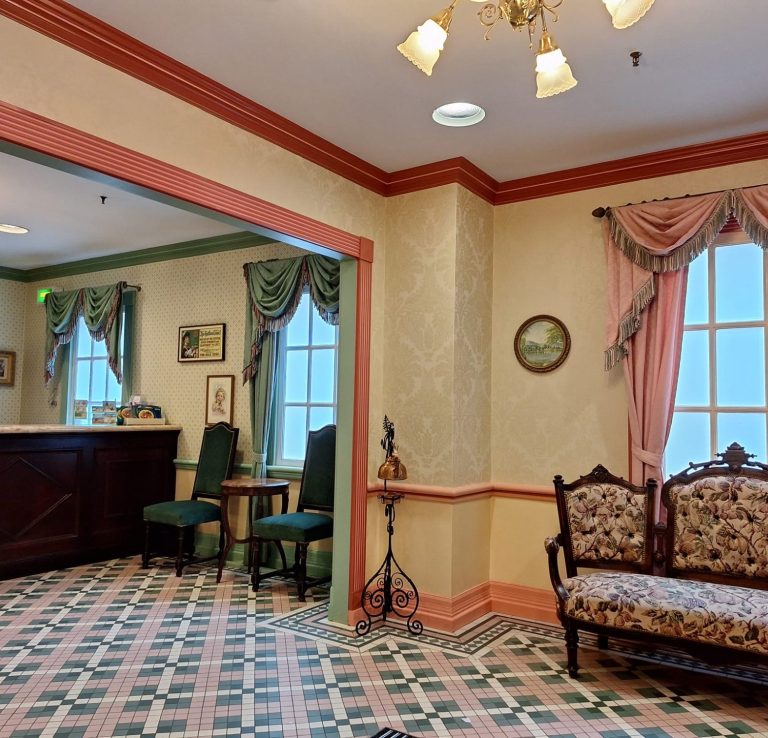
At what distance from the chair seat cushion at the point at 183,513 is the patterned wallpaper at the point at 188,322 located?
0.50 metres

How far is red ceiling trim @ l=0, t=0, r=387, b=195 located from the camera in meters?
2.51

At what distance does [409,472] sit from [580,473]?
3.50ft

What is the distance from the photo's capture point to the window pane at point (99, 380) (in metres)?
6.85

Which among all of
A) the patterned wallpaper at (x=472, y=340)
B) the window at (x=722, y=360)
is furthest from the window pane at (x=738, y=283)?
the patterned wallpaper at (x=472, y=340)

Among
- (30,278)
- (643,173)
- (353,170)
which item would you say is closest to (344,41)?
(353,170)

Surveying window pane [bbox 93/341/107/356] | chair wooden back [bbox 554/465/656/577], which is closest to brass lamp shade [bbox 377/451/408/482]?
chair wooden back [bbox 554/465/656/577]

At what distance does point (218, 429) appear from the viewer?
223 inches

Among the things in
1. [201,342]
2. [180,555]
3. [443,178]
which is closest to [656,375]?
[443,178]

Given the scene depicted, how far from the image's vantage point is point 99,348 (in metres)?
6.96

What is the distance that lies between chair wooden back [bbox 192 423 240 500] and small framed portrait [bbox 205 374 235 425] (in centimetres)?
13

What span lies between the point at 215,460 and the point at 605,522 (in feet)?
10.6

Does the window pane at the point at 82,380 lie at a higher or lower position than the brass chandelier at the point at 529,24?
lower

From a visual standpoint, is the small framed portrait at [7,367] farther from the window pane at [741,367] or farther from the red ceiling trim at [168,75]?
the window pane at [741,367]

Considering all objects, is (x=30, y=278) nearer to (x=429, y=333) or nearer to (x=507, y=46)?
(x=429, y=333)
